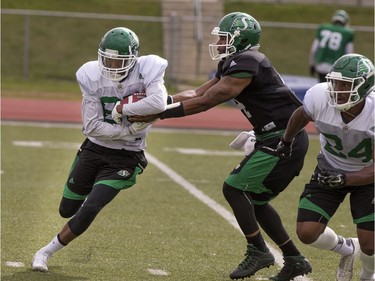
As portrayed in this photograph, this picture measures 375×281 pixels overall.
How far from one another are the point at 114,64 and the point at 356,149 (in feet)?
5.29

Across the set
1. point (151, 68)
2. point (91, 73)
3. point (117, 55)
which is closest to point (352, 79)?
point (151, 68)

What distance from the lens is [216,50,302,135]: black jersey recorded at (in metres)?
6.06

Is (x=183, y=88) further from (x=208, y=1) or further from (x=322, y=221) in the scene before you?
(x=322, y=221)

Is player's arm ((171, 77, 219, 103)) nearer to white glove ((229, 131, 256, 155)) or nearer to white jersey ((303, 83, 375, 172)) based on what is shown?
white glove ((229, 131, 256, 155))

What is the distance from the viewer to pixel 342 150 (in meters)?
5.61

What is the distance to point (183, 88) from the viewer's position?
61.4ft

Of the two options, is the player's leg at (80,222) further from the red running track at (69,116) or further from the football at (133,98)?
the red running track at (69,116)

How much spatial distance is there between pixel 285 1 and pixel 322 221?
20270 mm

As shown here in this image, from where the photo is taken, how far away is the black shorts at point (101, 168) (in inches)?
245

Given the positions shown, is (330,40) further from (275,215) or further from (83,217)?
(83,217)

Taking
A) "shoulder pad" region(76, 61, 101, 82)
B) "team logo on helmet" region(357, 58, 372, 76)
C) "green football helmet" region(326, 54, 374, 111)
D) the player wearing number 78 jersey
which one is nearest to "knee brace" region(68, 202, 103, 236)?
"shoulder pad" region(76, 61, 101, 82)

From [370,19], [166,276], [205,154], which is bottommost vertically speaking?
[370,19]

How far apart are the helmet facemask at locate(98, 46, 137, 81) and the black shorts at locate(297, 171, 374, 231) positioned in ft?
4.48

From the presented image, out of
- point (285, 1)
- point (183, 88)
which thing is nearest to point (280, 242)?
point (183, 88)
